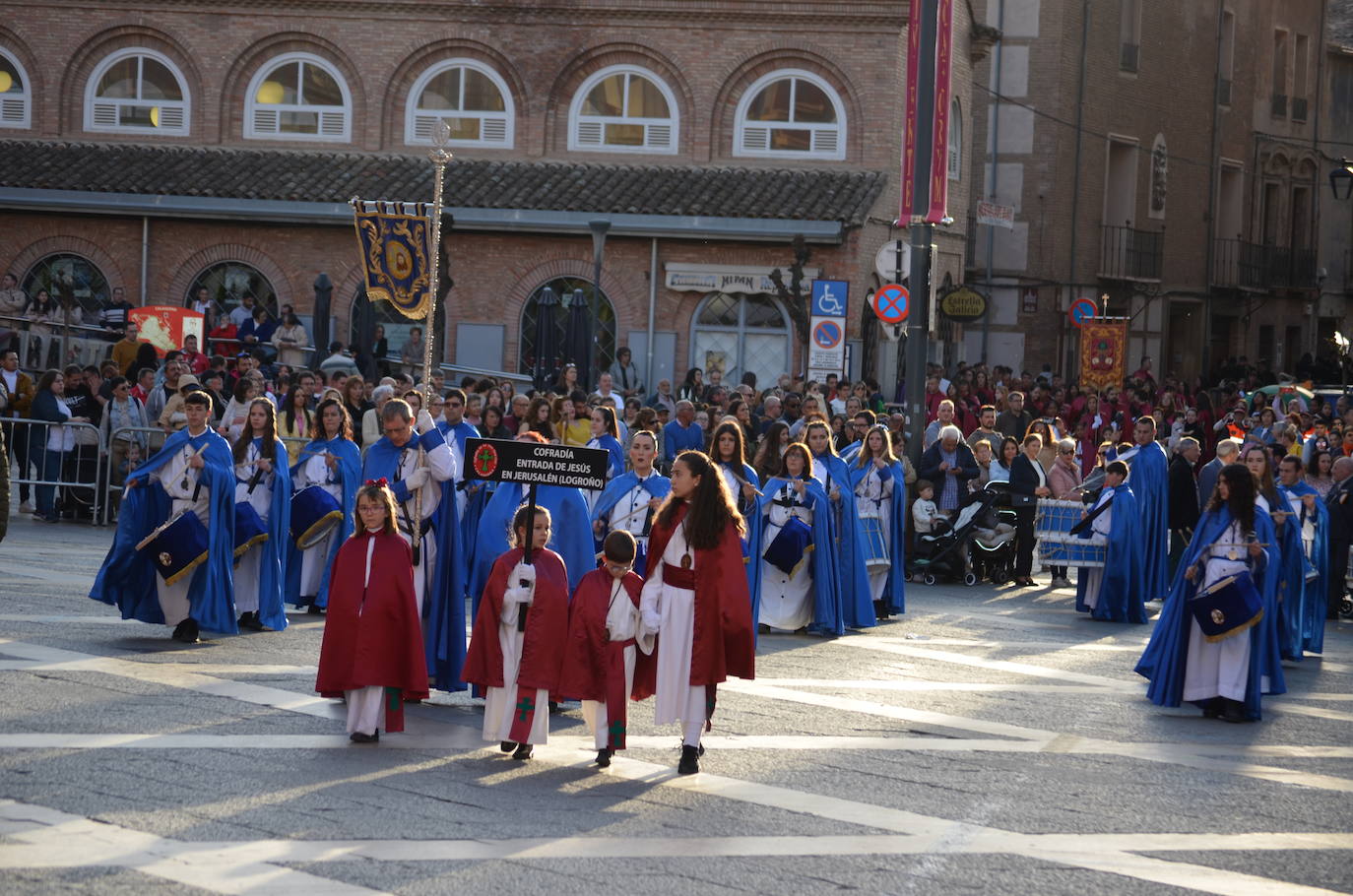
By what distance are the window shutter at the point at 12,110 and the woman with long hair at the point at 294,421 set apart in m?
20.5

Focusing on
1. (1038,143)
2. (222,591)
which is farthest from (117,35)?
(222,591)

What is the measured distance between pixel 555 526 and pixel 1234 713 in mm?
4594

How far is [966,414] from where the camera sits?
1121 inches

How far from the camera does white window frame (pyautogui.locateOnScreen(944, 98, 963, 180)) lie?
3784 cm

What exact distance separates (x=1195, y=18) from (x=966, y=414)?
83.1 feet

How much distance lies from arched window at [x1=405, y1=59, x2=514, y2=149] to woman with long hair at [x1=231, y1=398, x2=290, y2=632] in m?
21.1

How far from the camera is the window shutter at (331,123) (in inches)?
1394

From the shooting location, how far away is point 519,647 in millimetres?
10203

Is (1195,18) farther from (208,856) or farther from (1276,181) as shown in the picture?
(208,856)

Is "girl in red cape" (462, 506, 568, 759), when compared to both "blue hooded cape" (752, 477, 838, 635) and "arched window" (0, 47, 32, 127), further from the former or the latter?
"arched window" (0, 47, 32, 127)

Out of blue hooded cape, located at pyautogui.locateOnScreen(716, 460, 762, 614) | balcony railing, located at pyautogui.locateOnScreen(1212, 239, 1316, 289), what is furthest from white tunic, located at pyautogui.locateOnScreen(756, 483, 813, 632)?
balcony railing, located at pyautogui.locateOnScreen(1212, 239, 1316, 289)

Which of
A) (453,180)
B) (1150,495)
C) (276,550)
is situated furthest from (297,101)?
(276,550)

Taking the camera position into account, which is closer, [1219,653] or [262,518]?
[1219,653]

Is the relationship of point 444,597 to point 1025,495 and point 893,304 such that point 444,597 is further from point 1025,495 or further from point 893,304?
point 893,304
